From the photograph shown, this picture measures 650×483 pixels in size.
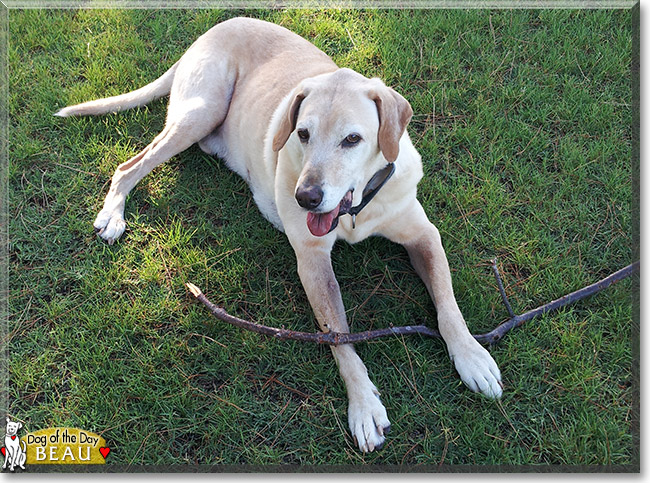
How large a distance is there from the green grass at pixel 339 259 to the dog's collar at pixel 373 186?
0.47m

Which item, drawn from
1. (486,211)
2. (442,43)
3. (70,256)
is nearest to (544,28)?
(442,43)

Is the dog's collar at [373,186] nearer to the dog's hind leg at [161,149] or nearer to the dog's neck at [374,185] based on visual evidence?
the dog's neck at [374,185]

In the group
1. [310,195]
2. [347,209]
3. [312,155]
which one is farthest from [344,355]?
[312,155]

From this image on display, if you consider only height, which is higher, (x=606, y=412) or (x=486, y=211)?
(x=486, y=211)

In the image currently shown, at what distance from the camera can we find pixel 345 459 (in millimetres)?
2578

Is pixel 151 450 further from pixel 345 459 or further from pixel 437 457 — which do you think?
pixel 437 457

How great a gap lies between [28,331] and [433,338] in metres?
2.16

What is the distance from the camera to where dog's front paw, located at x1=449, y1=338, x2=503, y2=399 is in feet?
8.86

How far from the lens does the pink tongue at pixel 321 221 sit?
2723mm

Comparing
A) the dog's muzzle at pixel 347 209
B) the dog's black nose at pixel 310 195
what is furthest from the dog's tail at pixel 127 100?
the dog's black nose at pixel 310 195

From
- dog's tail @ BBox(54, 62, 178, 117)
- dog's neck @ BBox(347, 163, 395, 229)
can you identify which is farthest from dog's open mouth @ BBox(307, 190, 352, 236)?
dog's tail @ BBox(54, 62, 178, 117)

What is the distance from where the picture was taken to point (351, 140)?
264 centimetres

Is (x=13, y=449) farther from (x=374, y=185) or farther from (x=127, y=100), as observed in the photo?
(x=127, y=100)

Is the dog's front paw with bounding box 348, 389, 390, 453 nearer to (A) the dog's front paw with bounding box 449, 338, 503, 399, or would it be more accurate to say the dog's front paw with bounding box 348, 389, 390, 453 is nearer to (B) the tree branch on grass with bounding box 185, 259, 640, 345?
(B) the tree branch on grass with bounding box 185, 259, 640, 345
